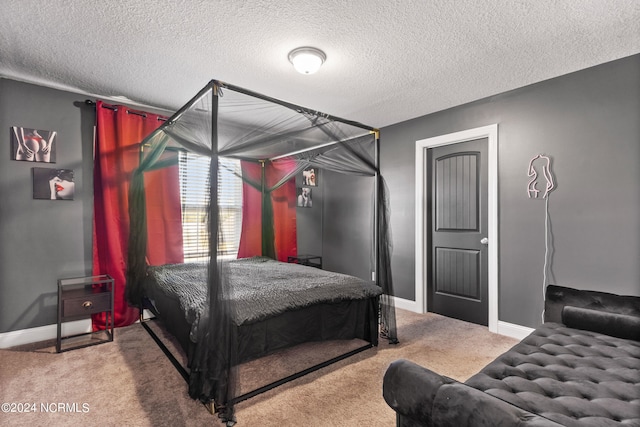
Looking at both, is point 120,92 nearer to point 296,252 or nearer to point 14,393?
point 14,393

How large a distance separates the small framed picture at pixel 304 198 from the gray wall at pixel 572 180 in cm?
250

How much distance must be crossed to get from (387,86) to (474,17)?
44.2 inches

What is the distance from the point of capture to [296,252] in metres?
4.99

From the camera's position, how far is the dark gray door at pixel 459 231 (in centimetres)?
358

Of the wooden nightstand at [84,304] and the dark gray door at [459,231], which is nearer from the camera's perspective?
the wooden nightstand at [84,304]

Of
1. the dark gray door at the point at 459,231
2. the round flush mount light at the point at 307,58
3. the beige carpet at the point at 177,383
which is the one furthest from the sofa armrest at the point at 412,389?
the dark gray door at the point at 459,231

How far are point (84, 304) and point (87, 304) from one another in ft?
0.07

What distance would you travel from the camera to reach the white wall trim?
312 centimetres

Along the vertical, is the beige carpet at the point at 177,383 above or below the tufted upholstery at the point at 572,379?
below

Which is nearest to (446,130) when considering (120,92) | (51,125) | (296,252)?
(296,252)

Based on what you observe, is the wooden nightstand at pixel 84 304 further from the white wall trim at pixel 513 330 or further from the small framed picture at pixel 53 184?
the white wall trim at pixel 513 330

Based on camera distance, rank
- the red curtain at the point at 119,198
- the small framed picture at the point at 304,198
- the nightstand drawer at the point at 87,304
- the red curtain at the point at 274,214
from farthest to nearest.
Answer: the small framed picture at the point at 304,198 < the red curtain at the point at 274,214 < the red curtain at the point at 119,198 < the nightstand drawer at the point at 87,304

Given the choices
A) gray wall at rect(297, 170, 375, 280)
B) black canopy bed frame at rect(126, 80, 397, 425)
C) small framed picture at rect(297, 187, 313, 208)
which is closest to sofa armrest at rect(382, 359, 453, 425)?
black canopy bed frame at rect(126, 80, 397, 425)

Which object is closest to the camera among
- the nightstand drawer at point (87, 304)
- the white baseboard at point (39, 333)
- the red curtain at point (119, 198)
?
the nightstand drawer at point (87, 304)
